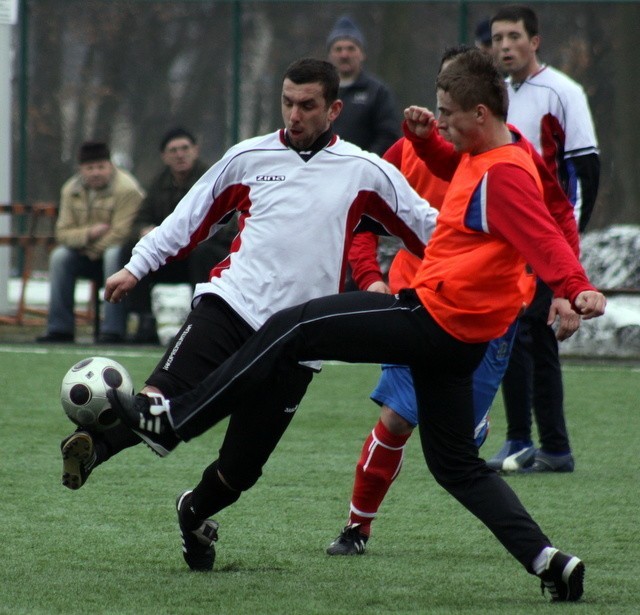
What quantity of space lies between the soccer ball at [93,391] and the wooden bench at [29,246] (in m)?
7.24

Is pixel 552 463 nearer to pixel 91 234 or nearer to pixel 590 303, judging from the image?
pixel 590 303

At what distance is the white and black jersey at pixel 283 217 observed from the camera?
197 inches

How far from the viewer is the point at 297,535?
18.7 ft

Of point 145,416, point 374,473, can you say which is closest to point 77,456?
point 145,416

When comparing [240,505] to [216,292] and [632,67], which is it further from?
[632,67]

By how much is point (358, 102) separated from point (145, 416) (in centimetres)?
652

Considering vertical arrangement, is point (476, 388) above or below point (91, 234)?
above

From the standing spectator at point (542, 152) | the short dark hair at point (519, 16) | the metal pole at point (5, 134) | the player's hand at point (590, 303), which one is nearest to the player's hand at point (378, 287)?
the player's hand at point (590, 303)

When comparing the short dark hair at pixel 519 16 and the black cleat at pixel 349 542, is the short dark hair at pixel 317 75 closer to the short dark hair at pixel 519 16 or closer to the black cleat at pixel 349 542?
the black cleat at pixel 349 542

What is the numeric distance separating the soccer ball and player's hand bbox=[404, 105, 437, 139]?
133cm

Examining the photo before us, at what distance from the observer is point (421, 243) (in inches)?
206

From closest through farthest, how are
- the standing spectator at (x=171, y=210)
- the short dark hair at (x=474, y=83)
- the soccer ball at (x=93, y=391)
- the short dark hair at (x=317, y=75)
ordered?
the short dark hair at (x=474, y=83)
the soccer ball at (x=93, y=391)
the short dark hair at (x=317, y=75)
the standing spectator at (x=171, y=210)

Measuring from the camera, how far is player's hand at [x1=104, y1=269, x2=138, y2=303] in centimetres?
496

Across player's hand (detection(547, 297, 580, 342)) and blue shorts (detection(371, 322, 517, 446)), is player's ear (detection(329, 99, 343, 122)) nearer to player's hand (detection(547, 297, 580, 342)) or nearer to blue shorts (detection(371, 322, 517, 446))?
blue shorts (detection(371, 322, 517, 446))
